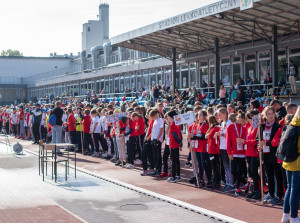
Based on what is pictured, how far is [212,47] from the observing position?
106 ft

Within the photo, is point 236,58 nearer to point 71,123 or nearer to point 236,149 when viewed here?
point 71,123

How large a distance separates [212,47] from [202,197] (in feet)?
75.7

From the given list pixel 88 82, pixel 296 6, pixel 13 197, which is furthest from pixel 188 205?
pixel 88 82

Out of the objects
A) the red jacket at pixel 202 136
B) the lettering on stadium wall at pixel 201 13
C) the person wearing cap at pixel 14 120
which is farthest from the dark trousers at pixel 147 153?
the person wearing cap at pixel 14 120

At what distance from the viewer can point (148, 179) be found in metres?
12.8

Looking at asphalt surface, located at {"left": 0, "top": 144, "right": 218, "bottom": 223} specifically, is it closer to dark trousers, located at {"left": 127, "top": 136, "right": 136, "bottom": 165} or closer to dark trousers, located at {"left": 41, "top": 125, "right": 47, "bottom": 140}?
dark trousers, located at {"left": 127, "top": 136, "right": 136, "bottom": 165}

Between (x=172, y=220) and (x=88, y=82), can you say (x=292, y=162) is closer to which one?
(x=172, y=220)

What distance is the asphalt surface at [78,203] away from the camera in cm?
845

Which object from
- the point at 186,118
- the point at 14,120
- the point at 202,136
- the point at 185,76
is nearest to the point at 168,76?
the point at 185,76

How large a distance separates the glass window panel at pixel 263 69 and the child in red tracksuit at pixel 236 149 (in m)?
20.2

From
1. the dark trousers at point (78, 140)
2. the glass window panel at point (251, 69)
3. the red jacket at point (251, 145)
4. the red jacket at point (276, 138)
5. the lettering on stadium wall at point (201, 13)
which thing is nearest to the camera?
the red jacket at point (276, 138)

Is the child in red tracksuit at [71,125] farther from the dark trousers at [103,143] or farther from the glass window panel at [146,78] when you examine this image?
the glass window panel at [146,78]

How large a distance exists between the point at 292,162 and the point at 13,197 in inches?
243

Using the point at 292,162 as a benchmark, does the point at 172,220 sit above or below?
below
